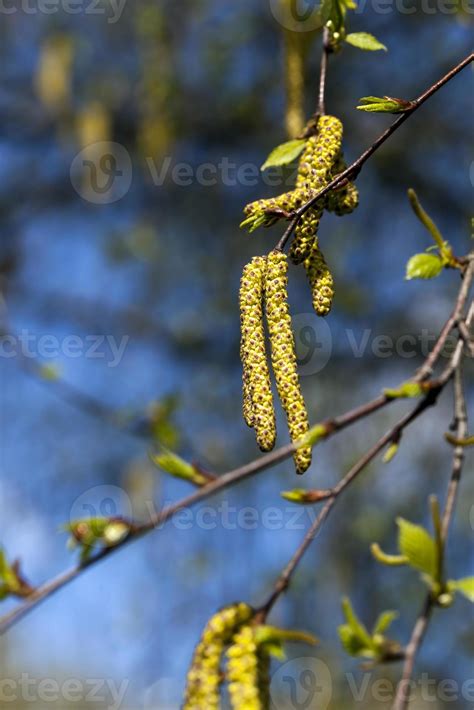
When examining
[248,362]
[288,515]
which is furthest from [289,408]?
[288,515]

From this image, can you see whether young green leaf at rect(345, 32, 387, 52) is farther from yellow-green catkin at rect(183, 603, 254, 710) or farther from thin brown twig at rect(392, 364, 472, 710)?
yellow-green catkin at rect(183, 603, 254, 710)

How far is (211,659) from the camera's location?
3.60 feet

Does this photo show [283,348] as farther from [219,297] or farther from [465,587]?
[219,297]

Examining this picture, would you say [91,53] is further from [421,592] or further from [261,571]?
[421,592]

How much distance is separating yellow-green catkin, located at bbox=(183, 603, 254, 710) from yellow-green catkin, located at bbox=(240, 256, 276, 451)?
220mm

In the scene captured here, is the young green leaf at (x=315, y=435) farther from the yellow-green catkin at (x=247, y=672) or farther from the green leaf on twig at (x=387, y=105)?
the green leaf on twig at (x=387, y=105)

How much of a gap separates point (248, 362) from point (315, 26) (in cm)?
152

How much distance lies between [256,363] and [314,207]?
203 mm

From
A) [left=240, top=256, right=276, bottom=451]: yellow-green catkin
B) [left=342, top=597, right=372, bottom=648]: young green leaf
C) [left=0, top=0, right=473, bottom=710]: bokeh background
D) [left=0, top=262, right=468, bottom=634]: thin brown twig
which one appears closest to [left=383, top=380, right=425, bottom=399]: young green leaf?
[left=0, top=262, right=468, bottom=634]: thin brown twig

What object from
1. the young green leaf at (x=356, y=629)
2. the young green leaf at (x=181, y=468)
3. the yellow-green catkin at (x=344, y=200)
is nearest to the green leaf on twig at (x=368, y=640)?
the young green leaf at (x=356, y=629)

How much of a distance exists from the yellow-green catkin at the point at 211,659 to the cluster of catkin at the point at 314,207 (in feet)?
1.26

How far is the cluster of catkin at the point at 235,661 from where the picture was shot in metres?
1.08

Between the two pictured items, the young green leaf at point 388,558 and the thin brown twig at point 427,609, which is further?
the young green leaf at point 388,558

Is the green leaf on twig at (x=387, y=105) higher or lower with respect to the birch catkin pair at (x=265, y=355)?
higher
